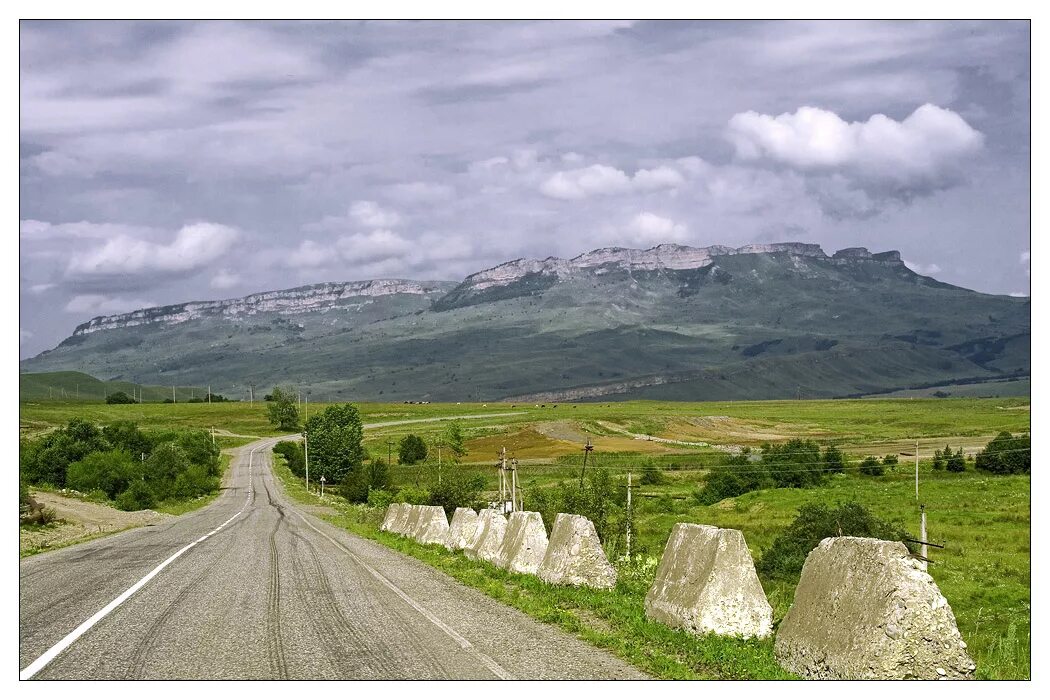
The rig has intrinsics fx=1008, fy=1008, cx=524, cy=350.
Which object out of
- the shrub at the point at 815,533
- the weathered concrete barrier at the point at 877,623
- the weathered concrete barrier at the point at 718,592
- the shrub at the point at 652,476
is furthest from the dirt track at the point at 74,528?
the shrub at the point at 652,476

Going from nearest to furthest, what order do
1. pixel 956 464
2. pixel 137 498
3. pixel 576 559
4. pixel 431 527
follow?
pixel 576 559 < pixel 431 527 < pixel 137 498 < pixel 956 464

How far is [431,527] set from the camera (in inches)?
1195

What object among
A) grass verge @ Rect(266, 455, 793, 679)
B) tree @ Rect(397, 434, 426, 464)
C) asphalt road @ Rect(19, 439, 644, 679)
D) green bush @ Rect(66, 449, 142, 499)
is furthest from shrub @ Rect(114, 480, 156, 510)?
grass verge @ Rect(266, 455, 793, 679)

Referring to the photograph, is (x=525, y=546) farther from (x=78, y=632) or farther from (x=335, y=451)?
(x=335, y=451)

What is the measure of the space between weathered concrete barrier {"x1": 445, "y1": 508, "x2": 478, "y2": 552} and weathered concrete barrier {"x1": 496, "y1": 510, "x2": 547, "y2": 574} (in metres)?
4.44

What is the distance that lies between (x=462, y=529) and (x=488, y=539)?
3538 millimetres

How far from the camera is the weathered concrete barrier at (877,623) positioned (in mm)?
9617

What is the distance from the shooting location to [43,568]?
2295 cm

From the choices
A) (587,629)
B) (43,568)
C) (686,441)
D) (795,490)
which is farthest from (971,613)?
(686,441)

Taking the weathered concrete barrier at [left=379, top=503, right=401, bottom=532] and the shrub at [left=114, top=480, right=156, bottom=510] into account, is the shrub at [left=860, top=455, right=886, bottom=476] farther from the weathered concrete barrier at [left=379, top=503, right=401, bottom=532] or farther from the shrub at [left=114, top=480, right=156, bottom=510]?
the weathered concrete barrier at [left=379, top=503, right=401, bottom=532]

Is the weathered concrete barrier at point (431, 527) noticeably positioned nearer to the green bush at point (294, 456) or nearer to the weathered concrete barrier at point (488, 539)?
the weathered concrete barrier at point (488, 539)

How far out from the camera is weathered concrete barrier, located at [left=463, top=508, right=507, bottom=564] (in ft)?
74.8

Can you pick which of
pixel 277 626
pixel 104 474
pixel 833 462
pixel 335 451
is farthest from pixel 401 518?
pixel 335 451

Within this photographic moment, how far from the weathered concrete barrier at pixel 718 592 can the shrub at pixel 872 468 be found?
3996 inches
